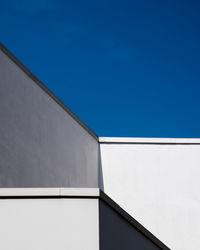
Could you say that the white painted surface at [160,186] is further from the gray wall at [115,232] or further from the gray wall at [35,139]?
the gray wall at [115,232]

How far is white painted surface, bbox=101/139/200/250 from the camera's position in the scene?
34.3 feet

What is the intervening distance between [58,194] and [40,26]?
31.4 ft

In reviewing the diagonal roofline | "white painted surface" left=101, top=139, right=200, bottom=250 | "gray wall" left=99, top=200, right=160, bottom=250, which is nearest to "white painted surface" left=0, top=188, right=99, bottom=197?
"gray wall" left=99, top=200, right=160, bottom=250

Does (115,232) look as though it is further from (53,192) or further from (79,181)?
(79,181)

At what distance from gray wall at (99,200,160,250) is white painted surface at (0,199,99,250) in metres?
0.11

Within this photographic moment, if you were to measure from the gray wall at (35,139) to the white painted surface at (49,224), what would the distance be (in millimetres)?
3141

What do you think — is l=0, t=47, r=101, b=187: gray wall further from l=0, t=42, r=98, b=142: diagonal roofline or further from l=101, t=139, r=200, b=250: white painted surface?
l=101, t=139, r=200, b=250: white painted surface

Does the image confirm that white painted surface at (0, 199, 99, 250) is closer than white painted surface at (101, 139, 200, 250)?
Yes

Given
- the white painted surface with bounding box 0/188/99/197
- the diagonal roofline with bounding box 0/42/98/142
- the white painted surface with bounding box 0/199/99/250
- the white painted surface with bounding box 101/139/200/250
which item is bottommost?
the white painted surface with bounding box 0/199/99/250

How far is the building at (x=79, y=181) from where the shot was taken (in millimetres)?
3504

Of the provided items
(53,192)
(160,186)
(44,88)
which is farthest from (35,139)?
(53,192)

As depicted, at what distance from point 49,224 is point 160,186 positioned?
24.8ft

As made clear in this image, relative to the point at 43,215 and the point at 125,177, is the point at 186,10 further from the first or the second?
the point at 43,215

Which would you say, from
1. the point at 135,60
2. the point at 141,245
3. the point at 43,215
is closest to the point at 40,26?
the point at 135,60
